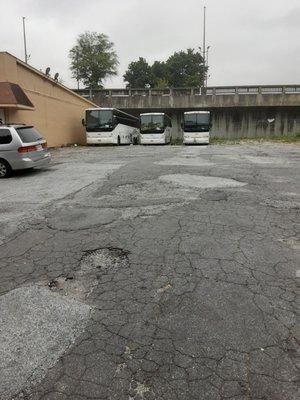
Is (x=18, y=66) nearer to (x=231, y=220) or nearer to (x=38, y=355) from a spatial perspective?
(x=231, y=220)

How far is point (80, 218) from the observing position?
22.3 ft

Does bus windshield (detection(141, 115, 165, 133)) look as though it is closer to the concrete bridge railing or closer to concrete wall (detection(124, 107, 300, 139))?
the concrete bridge railing

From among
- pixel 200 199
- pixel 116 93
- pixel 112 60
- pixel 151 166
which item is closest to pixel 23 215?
pixel 200 199

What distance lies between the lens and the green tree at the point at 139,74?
88688 mm

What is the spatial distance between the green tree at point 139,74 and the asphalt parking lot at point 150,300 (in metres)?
85.7

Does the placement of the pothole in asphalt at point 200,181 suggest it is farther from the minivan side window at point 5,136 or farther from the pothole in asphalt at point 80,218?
the minivan side window at point 5,136

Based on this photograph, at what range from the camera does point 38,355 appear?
297 cm

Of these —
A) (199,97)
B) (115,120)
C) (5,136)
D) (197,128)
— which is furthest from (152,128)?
(5,136)

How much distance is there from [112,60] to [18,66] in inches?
1728

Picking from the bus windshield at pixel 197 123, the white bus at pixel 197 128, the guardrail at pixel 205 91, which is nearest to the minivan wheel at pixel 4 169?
the white bus at pixel 197 128

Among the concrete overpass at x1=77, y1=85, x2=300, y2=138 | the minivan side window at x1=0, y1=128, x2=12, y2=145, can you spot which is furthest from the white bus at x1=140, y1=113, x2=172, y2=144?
the minivan side window at x1=0, y1=128, x2=12, y2=145

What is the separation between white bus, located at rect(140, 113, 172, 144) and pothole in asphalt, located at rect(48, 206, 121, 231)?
23495 mm

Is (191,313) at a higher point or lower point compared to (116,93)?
lower

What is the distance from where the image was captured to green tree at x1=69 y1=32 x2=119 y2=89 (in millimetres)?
60969
